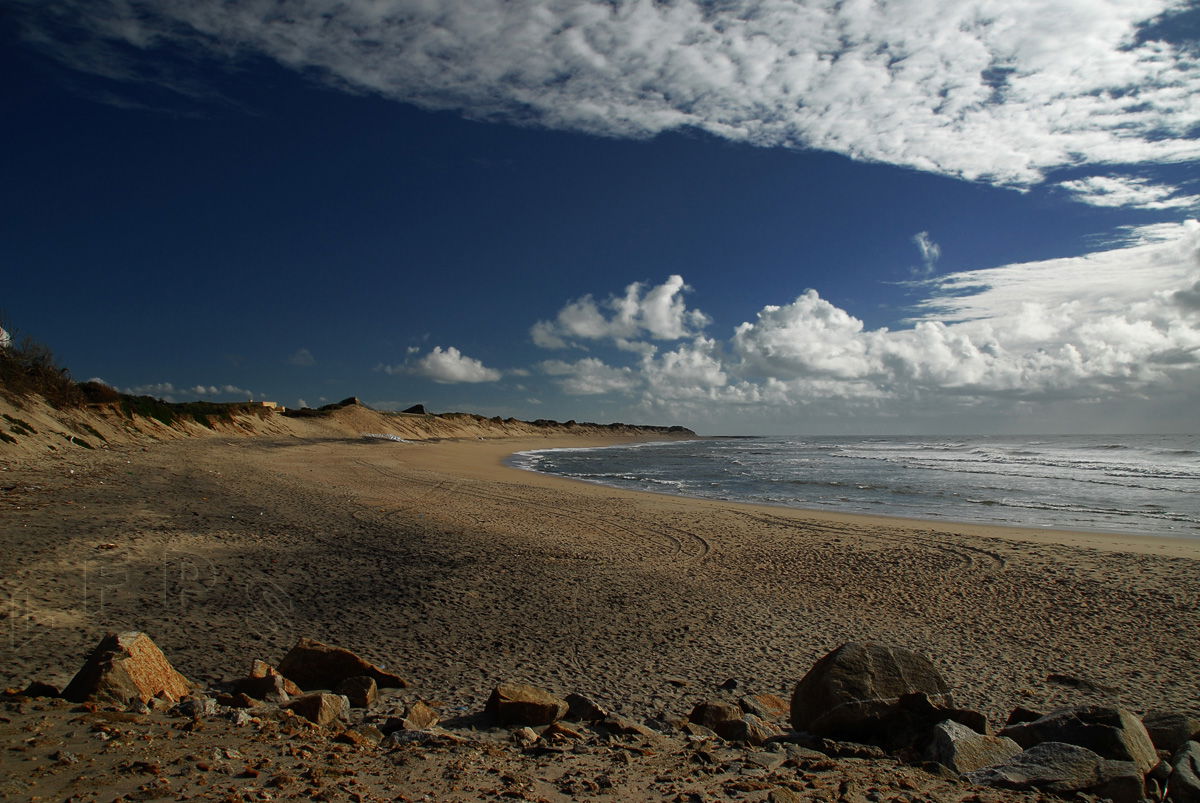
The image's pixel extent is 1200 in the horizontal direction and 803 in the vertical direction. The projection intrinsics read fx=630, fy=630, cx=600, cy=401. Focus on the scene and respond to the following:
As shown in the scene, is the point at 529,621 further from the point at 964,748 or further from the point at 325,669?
the point at 964,748

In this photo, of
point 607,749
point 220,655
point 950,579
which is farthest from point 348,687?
point 950,579

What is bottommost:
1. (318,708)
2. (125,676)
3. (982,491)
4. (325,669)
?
(982,491)

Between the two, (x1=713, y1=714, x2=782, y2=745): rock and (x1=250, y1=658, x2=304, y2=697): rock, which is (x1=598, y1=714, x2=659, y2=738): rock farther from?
(x1=250, y1=658, x2=304, y2=697): rock

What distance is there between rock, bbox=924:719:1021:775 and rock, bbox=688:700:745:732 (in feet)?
4.31

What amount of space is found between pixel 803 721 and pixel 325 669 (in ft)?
12.7

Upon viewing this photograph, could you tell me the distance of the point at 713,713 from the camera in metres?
4.82

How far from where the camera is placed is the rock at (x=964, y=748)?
4074 mm

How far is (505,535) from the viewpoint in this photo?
41.3 ft

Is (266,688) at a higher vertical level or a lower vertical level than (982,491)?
higher

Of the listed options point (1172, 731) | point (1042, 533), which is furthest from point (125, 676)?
point (1042, 533)

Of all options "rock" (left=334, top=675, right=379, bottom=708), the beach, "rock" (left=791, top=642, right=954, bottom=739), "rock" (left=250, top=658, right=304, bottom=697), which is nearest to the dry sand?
the beach

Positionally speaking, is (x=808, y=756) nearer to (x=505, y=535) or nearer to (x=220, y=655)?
(x=220, y=655)

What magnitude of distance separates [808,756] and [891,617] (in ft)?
15.6

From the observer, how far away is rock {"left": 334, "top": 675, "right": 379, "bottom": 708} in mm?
4875
